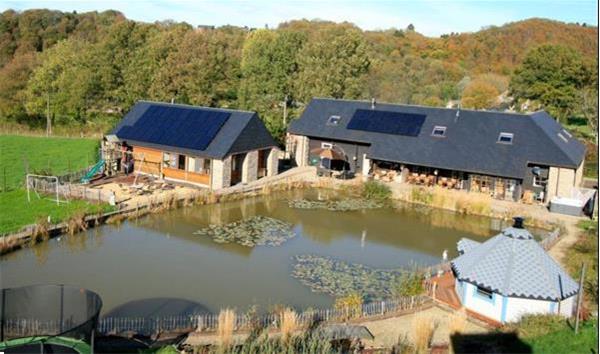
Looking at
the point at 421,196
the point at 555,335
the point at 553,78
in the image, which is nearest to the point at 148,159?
the point at 421,196

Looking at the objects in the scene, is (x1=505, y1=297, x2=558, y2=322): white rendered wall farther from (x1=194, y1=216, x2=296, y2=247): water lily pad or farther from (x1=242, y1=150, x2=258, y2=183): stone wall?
(x1=242, y1=150, x2=258, y2=183): stone wall

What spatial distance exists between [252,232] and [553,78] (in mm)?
37146

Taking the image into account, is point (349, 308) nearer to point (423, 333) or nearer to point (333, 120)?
point (423, 333)

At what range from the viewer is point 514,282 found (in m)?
12.9

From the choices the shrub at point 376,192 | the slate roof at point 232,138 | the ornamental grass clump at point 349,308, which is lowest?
the ornamental grass clump at point 349,308

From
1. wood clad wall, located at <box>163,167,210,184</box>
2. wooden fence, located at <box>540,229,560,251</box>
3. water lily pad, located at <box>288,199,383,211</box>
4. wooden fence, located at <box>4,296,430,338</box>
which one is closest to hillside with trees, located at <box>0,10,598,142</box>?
wood clad wall, located at <box>163,167,210,184</box>

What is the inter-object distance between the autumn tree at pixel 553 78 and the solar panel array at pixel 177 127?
101ft

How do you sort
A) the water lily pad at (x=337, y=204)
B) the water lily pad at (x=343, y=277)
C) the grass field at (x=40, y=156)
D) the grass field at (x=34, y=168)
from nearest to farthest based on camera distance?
the water lily pad at (x=343, y=277)
the grass field at (x=34, y=168)
the water lily pad at (x=337, y=204)
the grass field at (x=40, y=156)

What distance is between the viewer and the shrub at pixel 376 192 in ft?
82.7

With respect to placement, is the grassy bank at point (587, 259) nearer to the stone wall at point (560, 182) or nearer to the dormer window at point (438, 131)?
the stone wall at point (560, 182)

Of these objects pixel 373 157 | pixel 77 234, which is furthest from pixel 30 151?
pixel 373 157

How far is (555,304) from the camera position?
504 inches

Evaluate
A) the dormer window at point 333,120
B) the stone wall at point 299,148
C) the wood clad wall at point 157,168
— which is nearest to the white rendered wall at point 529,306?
the wood clad wall at point 157,168

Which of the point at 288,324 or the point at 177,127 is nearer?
the point at 288,324
